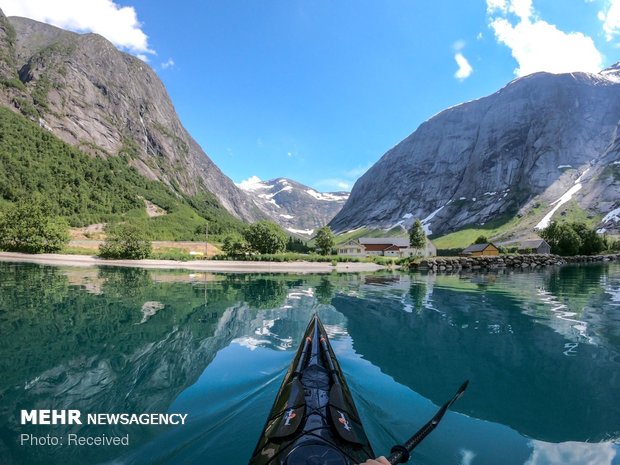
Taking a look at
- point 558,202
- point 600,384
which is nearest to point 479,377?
point 600,384

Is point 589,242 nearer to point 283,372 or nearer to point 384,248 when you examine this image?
point 384,248

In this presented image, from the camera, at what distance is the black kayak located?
3.88m

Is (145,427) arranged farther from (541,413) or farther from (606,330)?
(606,330)

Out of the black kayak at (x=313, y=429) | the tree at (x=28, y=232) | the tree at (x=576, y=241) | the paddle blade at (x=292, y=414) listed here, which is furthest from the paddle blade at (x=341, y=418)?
the tree at (x=576, y=241)

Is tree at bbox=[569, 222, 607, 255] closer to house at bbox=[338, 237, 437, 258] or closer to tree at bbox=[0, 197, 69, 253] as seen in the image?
house at bbox=[338, 237, 437, 258]

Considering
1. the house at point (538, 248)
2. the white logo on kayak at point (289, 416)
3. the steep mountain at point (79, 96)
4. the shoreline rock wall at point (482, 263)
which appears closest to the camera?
the white logo on kayak at point (289, 416)

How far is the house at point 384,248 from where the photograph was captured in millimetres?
112188

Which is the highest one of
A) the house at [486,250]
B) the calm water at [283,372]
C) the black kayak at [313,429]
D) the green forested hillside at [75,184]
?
the green forested hillside at [75,184]

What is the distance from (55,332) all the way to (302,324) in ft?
33.1

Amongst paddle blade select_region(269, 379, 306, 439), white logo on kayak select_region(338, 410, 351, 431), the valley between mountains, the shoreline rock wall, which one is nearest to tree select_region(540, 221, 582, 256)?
the shoreline rock wall

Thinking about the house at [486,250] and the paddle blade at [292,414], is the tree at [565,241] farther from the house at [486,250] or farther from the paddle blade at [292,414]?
the paddle blade at [292,414]

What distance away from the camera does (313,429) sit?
14.6 ft

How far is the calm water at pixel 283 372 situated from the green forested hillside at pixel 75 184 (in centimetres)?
10884

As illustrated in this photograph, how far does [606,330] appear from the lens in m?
14.9
